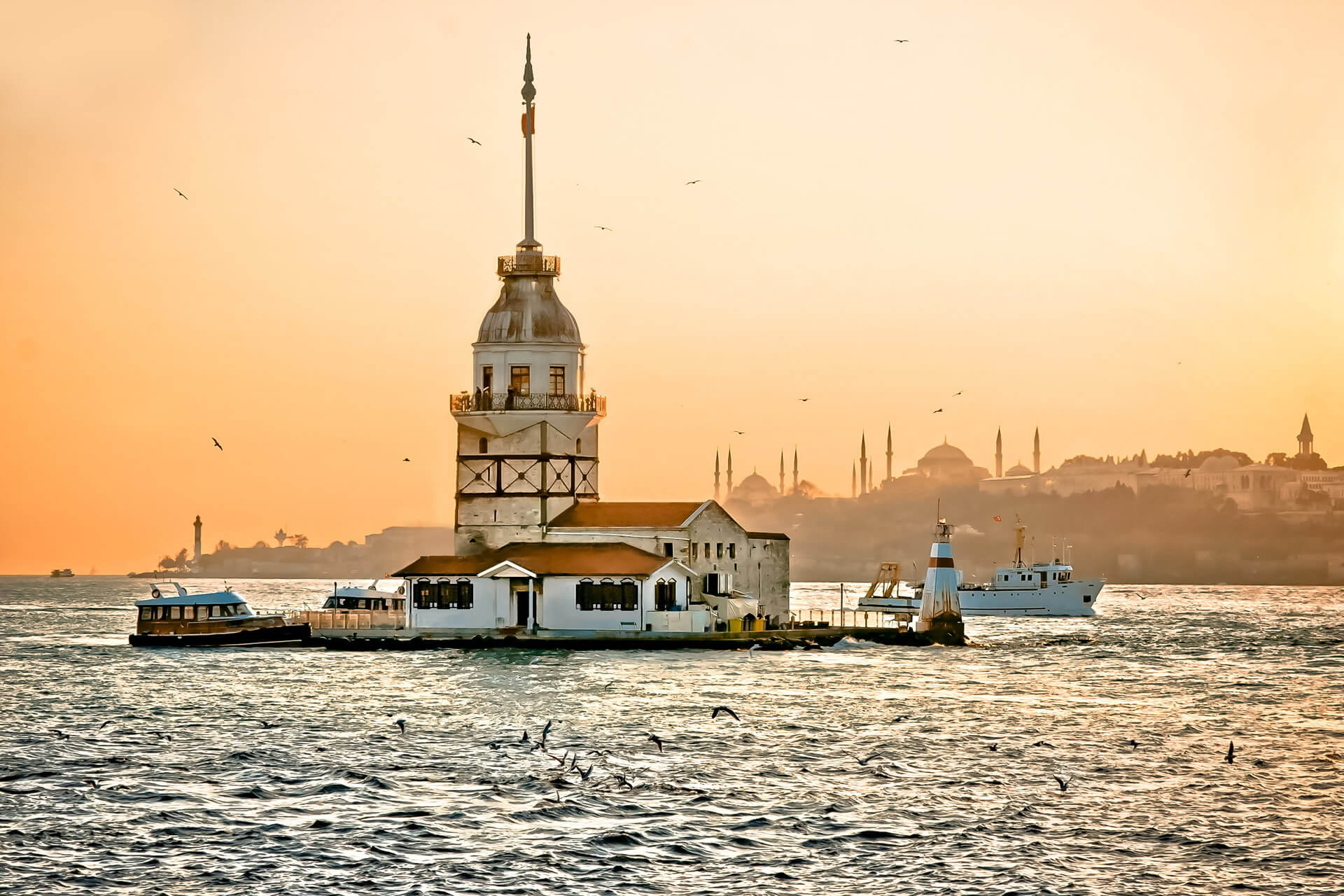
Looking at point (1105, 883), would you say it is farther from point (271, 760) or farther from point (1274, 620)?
point (1274, 620)

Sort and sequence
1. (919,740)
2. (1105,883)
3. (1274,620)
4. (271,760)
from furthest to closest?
(1274,620)
(919,740)
(271,760)
(1105,883)

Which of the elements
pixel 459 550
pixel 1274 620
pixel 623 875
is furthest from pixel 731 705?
pixel 1274 620

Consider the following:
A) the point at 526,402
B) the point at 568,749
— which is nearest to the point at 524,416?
the point at 526,402

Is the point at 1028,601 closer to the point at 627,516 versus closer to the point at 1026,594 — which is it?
the point at 1026,594

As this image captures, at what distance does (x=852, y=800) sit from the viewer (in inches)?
1473

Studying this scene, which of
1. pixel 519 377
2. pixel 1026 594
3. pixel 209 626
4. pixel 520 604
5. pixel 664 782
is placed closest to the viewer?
pixel 664 782

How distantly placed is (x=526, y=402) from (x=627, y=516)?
9037 mm

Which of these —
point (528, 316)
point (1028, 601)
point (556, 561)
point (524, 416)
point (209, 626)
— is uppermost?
point (528, 316)

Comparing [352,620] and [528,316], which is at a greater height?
[528,316]

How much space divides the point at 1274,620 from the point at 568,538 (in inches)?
3902

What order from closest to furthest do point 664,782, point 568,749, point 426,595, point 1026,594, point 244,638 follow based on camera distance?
point 664,782 → point 568,749 → point 426,595 → point 244,638 → point 1026,594

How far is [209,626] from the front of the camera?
8406 centimetres

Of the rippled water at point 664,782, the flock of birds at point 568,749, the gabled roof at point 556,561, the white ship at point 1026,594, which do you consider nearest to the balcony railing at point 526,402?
the gabled roof at point 556,561

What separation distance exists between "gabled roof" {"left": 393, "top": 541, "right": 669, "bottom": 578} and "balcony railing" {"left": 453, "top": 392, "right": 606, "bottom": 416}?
8.53 metres
